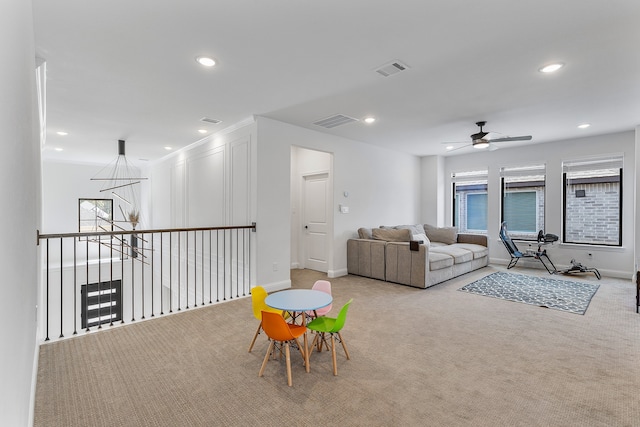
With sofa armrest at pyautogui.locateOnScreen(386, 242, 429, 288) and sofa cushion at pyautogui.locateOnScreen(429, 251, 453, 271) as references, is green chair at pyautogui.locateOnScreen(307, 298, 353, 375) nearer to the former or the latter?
sofa armrest at pyautogui.locateOnScreen(386, 242, 429, 288)

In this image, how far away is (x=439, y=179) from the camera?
801 centimetres

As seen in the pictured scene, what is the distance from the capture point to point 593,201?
20.1 ft

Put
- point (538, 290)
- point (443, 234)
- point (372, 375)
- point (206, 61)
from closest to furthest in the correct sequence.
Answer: point (372, 375) < point (206, 61) < point (538, 290) < point (443, 234)

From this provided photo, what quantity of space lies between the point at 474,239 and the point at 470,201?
4.45 feet

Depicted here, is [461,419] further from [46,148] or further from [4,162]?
[46,148]

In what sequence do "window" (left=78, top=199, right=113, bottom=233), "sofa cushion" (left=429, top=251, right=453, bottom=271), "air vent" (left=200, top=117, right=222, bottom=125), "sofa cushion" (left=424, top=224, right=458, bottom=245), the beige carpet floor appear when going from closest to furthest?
the beige carpet floor → "air vent" (left=200, top=117, right=222, bottom=125) → "sofa cushion" (left=429, top=251, right=453, bottom=271) → "sofa cushion" (left=424, top=224, right=458, bottom=245) → "window" (left=78, top=199, right=113, bottom=233)

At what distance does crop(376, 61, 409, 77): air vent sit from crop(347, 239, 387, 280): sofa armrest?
10.5 ft

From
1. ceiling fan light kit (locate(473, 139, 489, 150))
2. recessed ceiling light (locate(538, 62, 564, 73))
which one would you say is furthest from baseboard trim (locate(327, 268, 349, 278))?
recessed ceiling light (locate(538, 62, 564, 73))

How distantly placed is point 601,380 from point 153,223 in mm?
9757

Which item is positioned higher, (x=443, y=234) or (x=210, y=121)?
(x=210, y=121)

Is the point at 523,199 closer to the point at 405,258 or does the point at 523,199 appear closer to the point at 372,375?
the point at 405,258

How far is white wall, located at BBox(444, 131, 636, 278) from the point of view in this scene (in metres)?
5.73

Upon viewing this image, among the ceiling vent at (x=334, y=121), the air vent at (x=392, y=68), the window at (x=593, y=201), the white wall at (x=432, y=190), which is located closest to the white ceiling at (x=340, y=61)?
the air vent at (x=392, y=68)

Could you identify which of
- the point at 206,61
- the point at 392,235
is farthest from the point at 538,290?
the point at 206,61
